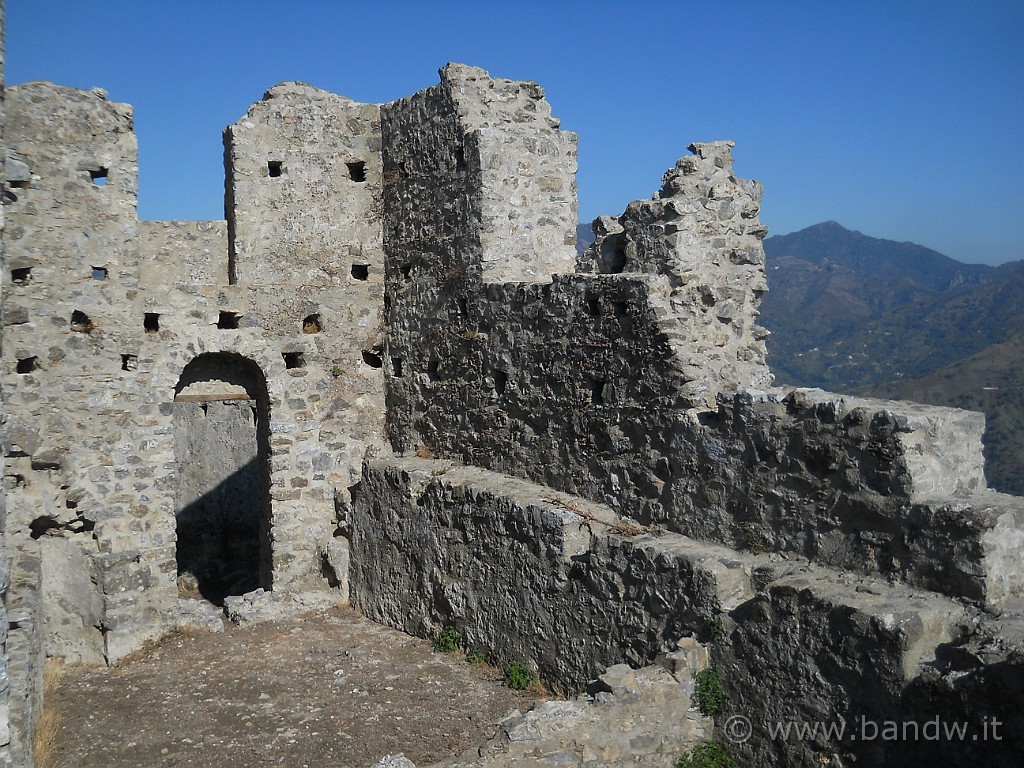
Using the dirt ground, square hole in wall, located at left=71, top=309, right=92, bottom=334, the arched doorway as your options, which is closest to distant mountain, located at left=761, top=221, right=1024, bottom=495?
the dirt ground

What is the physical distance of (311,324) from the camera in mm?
10031

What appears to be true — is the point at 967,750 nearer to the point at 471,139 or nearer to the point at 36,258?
the point at 471,139

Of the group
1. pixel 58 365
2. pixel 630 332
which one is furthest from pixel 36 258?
pixel 630 332

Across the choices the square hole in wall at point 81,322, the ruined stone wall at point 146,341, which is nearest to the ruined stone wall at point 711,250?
the ruined stone wall at point 146,341

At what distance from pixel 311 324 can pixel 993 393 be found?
20293 mm

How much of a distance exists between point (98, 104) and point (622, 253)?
5.26 m

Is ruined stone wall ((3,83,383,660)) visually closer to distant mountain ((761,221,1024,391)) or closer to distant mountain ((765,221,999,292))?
distant mountain ((761,221,1024,391))

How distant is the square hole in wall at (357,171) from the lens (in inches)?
399

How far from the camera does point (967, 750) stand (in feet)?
14.6

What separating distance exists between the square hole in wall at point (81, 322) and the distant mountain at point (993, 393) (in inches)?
534

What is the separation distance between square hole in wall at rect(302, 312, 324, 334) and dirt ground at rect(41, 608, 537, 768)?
3.08 metres

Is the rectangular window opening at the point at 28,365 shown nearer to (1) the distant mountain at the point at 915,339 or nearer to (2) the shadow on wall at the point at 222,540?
(2) the shadow on wall at the point at 222,540

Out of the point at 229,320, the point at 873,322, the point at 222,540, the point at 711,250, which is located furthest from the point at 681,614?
the point at 873,322

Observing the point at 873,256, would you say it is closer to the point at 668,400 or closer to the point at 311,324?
the point at 311,324
